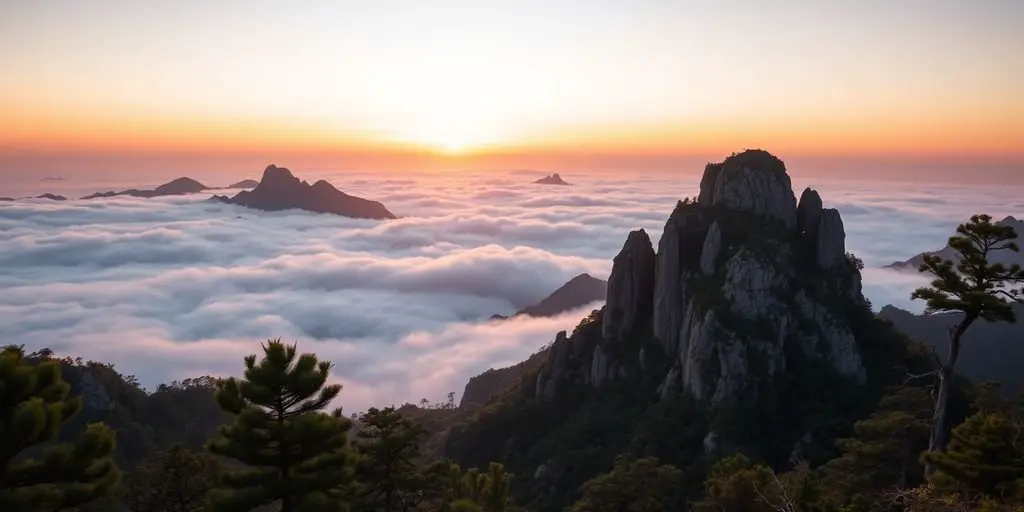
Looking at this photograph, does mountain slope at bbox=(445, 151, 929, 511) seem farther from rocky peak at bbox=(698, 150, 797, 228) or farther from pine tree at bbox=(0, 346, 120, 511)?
pine tree at bbox=(0, 346, 120, 511)

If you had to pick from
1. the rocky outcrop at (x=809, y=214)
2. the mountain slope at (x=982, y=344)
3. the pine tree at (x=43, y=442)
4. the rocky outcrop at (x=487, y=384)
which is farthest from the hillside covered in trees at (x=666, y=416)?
the mountain slope at (x=982, y=344)

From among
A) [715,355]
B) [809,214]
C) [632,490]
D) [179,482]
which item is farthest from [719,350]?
[179,482]

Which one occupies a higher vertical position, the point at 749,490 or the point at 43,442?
the point at 43,442

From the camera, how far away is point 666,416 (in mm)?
54781

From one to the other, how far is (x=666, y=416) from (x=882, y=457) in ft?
85.9

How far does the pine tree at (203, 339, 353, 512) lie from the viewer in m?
16.1

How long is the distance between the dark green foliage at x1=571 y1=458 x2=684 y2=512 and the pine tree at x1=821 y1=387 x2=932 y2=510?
24.2ft

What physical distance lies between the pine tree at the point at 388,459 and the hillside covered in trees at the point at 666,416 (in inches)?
2.8

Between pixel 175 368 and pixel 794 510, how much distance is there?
5827 inches

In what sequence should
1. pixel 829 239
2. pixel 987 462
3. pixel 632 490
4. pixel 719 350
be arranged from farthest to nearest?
pixel 829 239
pixel 719 350
pixel 632 490
pixel 987 462

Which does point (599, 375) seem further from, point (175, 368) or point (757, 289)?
point (175, 368)

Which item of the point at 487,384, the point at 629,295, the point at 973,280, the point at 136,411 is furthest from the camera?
the point at 487,384

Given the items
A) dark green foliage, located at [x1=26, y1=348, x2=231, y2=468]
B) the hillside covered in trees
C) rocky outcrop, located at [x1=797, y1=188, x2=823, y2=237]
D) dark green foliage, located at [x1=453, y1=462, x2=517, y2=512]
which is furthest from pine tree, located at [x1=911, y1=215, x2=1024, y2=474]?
dark green foliage, located at [x1=26, y1=348, x2=231, y2=468]

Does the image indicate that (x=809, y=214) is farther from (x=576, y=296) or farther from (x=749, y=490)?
(x=576, y=296)
